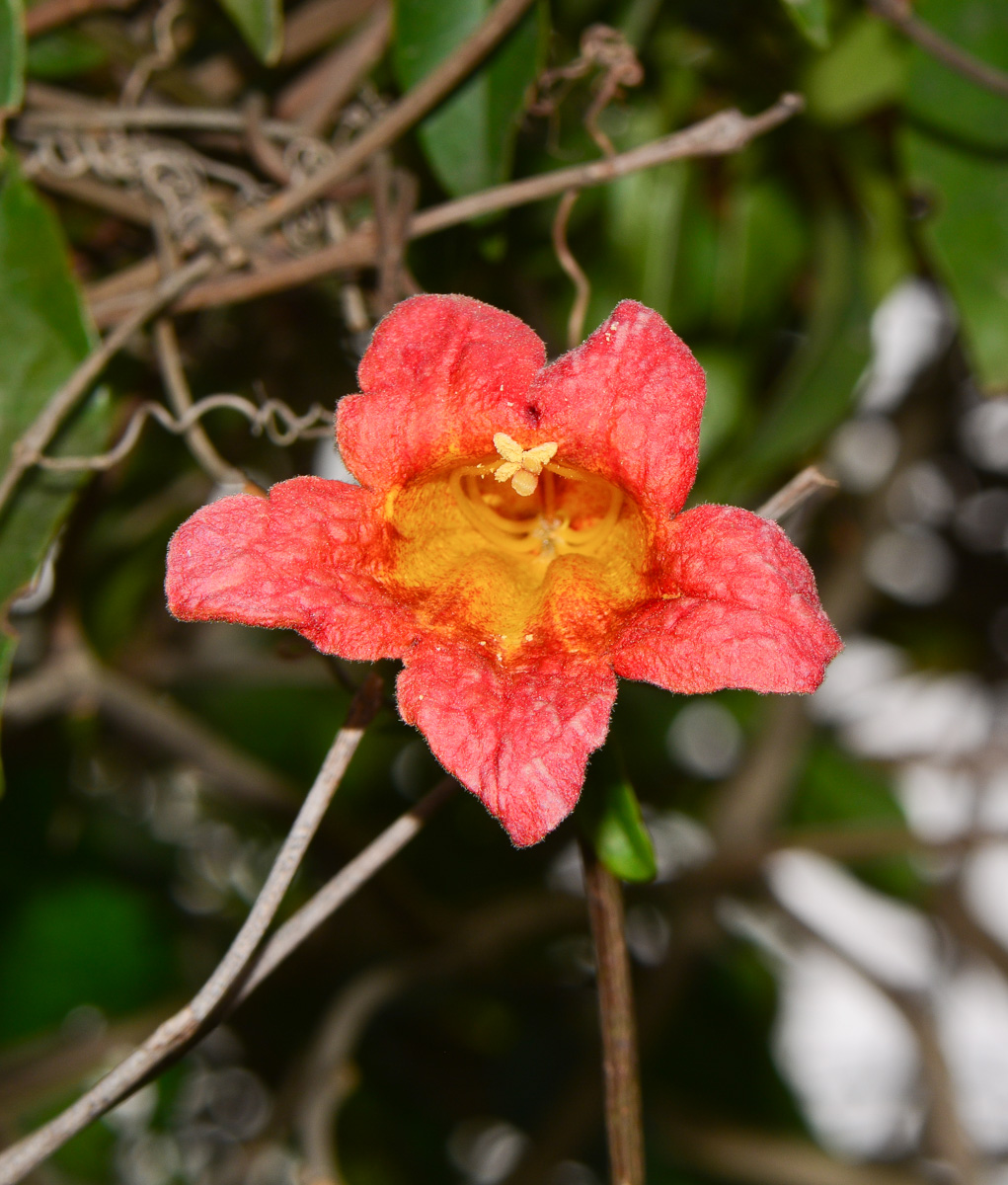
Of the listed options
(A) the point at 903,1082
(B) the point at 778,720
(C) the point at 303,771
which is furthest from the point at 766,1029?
(C) the point at 303,771

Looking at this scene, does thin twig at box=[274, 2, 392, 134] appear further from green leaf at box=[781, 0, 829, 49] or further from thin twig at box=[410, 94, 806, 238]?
green leaf at box=[781, 0, 829, 49]

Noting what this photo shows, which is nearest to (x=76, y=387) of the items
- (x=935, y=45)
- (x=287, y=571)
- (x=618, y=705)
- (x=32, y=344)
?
(x=32, y=344)

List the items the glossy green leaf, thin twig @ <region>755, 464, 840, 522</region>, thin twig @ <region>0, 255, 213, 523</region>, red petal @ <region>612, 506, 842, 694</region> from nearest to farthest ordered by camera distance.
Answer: red petal @ <region>612, 506, 842, 694</region>, thin twig @ <region>755, 464, 840, 522</region>, thin twig @ <region>0, 255, 213, 523</region>, the glossy green leaf

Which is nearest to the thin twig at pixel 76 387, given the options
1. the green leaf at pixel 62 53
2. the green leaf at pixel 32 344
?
the green leaf at pixel 32 344

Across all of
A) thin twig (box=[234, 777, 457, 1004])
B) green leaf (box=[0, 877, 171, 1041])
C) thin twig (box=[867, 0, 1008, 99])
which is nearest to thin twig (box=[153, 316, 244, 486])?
thin twig (box=[234, 777, 457, 1004])

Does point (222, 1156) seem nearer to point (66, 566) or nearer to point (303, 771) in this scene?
point (303, 771)

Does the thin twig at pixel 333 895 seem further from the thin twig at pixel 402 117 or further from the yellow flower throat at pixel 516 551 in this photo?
the thin twig at pixel 402 117

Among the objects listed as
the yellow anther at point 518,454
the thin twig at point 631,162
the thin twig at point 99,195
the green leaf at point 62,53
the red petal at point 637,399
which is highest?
the green leaf at point 62,53
